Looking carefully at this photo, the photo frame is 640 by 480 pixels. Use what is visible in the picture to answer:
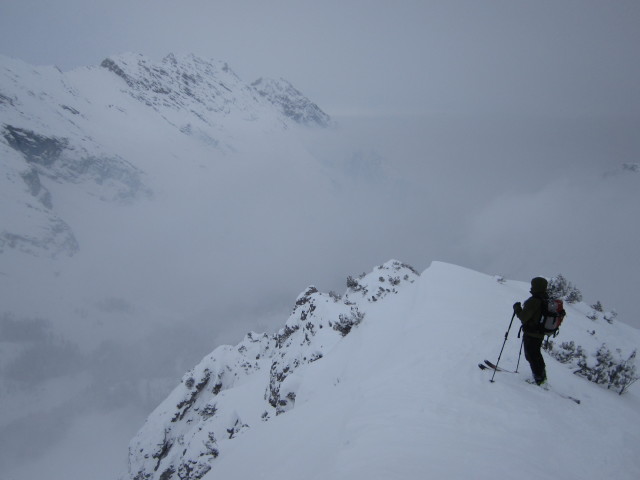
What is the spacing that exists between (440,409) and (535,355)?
279 cm

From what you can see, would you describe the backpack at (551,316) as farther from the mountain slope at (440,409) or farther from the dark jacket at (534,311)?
the mountain slope at (440,409)

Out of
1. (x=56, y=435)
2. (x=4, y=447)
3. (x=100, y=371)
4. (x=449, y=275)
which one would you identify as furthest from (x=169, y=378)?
(x=449, y=275)

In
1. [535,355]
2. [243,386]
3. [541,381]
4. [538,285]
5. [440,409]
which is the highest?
[538,285]

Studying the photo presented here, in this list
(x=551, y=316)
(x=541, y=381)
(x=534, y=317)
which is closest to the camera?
(x=551, y=316)

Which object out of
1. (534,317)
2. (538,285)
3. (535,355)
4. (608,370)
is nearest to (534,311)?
(534,317)

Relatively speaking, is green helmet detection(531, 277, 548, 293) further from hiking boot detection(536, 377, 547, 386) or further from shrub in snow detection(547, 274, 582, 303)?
shrub in snow detection(547, 274, 582, 303)

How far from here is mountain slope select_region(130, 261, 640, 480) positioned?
5324 mm

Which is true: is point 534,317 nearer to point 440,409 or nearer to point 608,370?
point 440,409

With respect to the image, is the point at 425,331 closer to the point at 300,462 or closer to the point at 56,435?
the point at 300,462

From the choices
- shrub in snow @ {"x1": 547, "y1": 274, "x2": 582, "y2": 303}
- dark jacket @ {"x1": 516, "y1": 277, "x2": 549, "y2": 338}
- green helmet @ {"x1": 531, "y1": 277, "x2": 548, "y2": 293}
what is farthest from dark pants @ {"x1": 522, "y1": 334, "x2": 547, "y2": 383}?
shrub in snow @ {"x1": 547, "y1": 274, "x2": 582, "y2": 303}

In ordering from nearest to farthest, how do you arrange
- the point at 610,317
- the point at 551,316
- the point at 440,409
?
the point at 440,409
the point at 551,316
the point at 610,317

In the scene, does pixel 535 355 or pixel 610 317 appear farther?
pixel 610 317

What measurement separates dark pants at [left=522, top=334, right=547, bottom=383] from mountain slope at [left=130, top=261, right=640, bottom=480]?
365 mm

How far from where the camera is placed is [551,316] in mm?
7098
